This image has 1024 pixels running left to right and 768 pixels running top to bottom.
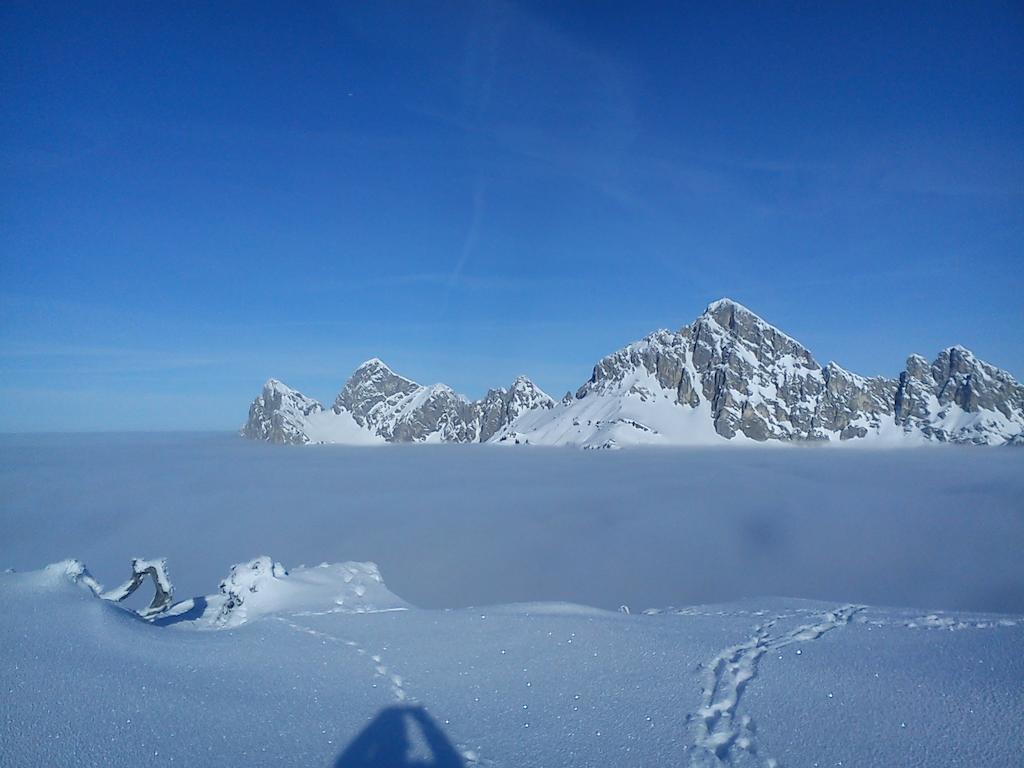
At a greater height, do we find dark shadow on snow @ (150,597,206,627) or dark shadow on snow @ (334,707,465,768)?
dark shadow on snow @ (334,707,465,768)

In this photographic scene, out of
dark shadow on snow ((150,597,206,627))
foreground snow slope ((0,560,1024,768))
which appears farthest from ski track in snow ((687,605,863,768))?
dark shadow on snow ((150,597,206,627))

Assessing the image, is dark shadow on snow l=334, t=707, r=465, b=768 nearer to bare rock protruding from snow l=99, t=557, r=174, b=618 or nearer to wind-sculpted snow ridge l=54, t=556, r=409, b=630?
wind-sculpted snow ridge l=54, t=556, r=409, b=630

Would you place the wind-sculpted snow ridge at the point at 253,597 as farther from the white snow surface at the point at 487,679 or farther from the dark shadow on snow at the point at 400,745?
the dark shadow on snow at the point at 400,745

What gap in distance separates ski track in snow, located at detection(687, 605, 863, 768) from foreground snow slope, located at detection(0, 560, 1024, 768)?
0.03 metres

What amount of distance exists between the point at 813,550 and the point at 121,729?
1658 inches

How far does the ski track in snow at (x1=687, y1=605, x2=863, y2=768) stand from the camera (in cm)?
687

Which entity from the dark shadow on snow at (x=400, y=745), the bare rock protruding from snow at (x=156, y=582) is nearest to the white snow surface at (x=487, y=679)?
the dark shadow on snow at (x=400, y=745)

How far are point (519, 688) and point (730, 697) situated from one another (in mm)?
3022

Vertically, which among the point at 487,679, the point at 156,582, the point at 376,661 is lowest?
the point at 156,582

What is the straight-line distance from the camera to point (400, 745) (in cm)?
718

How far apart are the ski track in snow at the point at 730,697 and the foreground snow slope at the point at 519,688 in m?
0.03

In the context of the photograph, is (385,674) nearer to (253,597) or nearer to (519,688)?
(519,688)

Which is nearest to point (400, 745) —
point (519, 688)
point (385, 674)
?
point (519, 688)

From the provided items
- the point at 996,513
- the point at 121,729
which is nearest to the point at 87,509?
the point at 121,729
